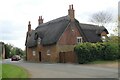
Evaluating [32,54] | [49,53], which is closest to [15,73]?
[49,53]

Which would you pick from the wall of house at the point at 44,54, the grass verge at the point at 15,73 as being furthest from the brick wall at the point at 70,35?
the grass verge at the point at 15,73

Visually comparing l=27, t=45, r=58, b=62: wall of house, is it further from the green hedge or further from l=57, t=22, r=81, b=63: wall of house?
the green hedge

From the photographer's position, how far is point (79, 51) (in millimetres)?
39594

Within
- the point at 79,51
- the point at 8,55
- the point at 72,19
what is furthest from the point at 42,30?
the point at 8,55

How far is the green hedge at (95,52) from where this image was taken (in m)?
39.3

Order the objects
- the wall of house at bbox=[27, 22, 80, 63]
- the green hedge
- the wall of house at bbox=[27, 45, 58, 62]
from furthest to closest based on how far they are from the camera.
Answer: the wall of house at bbox=[27, 45, 58, 62], the wall of house at bbox=[27, 22, 80, 63], the green hedge

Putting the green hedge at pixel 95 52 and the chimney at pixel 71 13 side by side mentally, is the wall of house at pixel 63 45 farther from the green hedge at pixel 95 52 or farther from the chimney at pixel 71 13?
the green hedge at pixel 95 52

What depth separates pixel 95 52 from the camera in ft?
134

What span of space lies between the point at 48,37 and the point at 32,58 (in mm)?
11306

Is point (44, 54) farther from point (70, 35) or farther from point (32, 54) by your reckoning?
point (32, 54)

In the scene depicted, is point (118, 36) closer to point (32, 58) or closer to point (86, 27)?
point (86, 27)

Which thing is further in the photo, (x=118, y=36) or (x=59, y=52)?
(x=59, y=52)

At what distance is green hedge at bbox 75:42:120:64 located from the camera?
129 ft

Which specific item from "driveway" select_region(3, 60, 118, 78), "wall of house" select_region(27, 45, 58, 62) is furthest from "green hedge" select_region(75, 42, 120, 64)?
"driveway" select_region(3, 60, 118, 78)
